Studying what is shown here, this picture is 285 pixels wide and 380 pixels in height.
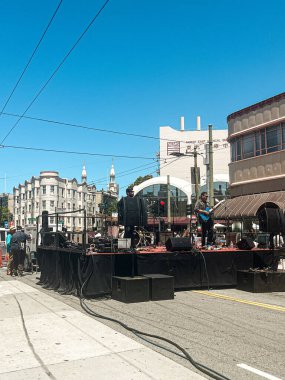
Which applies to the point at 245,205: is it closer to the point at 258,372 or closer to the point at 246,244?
the point at 246,244

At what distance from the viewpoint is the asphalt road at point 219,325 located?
Result: 5.18 m

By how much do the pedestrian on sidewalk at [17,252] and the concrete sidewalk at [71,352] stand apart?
24.9ft

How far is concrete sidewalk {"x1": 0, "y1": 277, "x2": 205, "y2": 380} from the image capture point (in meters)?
4.78

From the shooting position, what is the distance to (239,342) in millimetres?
6102

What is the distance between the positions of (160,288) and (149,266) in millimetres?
1189

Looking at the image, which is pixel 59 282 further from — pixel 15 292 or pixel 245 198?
pixel 245 198

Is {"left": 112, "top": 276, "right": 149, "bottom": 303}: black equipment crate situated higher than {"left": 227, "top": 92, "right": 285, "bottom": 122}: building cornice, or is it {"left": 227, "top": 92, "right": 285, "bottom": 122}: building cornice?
{"left": 227, "top": 92, "right": 285, "bottom": 122}: building cornice

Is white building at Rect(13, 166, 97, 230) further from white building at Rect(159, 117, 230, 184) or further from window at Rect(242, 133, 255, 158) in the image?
window at Rect(242, 133, 255, 158)

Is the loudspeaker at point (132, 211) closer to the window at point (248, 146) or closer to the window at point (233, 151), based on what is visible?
the window at point (248, 146)

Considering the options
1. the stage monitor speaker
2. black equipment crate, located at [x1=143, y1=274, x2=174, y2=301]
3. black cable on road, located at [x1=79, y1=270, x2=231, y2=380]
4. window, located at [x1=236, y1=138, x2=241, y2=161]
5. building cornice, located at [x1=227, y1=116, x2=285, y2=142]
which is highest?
building cornice, located at [x1=227, y1=116, x2=285, y2=142]

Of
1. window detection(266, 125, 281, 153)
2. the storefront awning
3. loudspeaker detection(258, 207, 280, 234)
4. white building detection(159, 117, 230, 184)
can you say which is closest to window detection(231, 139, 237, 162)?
the storefront awning

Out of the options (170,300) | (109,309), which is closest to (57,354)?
(109,309)

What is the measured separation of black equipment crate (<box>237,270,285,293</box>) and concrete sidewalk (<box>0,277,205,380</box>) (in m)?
4.84

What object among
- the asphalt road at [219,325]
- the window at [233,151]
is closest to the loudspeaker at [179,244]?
the asphalt road at [219,325]
